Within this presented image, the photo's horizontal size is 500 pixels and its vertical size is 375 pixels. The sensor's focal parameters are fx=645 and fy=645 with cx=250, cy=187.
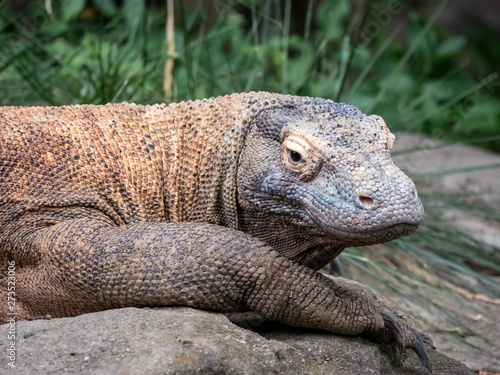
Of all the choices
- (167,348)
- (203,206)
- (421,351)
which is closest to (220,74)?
(203,206)

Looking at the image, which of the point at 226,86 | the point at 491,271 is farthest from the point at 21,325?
the point at 491,271

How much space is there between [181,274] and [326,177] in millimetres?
866

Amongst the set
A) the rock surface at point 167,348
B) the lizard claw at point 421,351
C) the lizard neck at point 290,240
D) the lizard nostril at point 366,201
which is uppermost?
the lizard nostril at point 366,201

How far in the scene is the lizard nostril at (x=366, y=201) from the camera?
2959 mm

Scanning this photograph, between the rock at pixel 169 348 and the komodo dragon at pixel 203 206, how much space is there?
0.15 metres

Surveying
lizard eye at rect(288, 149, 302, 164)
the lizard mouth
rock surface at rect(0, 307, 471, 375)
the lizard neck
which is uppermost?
lizard eye at rect(288, 149, 302, 164)

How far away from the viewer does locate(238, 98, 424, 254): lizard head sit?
2945 mm

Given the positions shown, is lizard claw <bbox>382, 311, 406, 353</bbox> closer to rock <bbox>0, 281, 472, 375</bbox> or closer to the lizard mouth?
rock <bbox>0, 281, 472, 375</bbox>

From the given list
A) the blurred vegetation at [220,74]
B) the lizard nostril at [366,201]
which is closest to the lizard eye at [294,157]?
the lizard nostril at [366,201]

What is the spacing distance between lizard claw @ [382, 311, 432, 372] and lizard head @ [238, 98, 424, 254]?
655mm

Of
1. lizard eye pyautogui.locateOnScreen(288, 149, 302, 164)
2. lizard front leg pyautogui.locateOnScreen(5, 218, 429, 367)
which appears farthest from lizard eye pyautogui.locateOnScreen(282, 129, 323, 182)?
lizard front leg pyautogui.locateOnScreen(5, 218, 429, 367)

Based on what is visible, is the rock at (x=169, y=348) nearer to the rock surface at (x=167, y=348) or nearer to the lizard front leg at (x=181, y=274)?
the rock surface at (x=167, y=348)

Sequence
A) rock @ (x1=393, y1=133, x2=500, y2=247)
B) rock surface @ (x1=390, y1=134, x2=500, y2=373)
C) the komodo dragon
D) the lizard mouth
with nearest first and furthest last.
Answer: the lizard mouth → the komodo dragon → rock surface @ (x1=390, y1=134, x2=500, y2=373) → rock @ (x1=393, y1=133, x2=500, y2=247)

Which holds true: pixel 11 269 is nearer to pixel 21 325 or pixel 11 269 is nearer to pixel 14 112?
pixel 21 325
